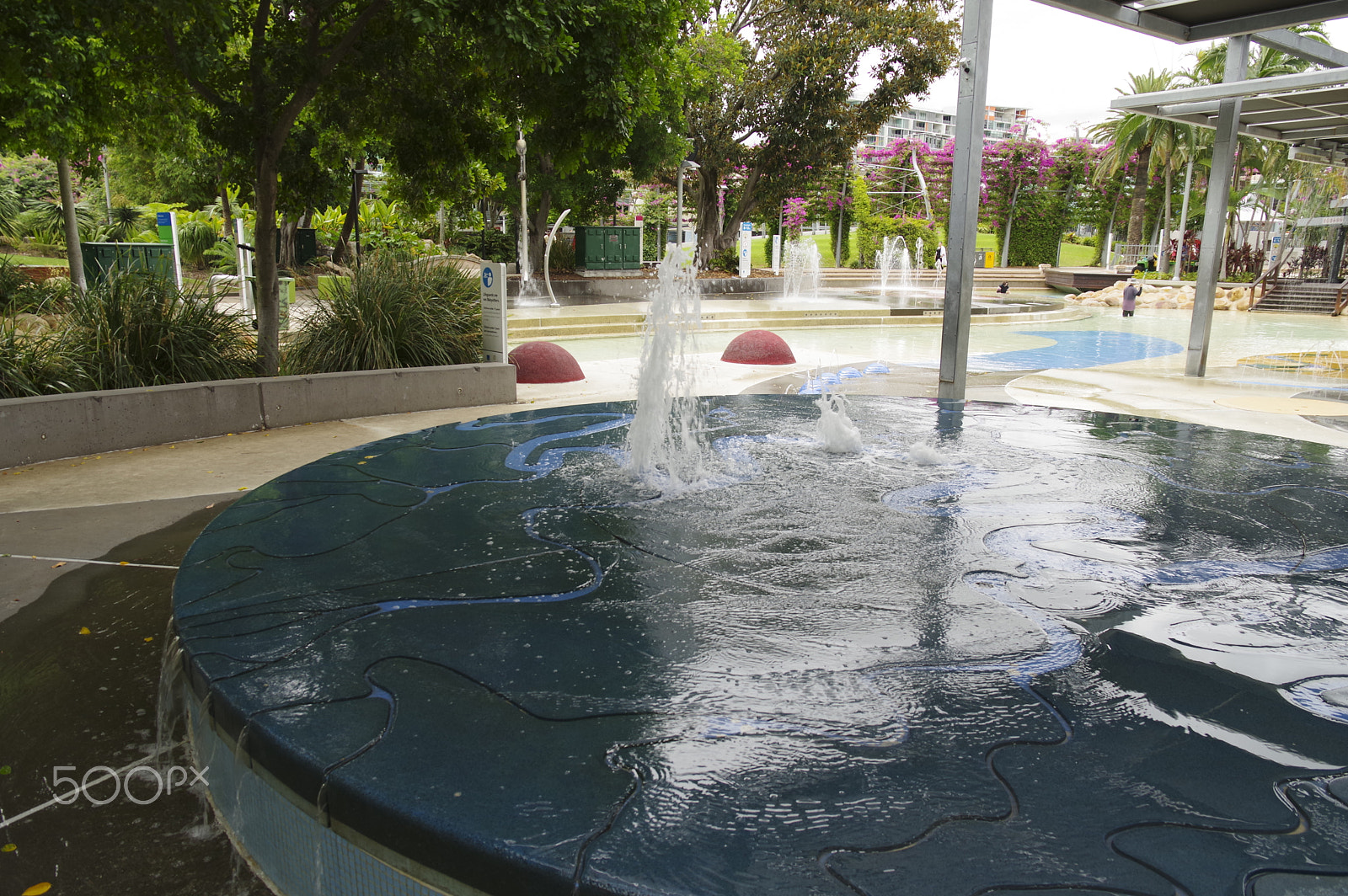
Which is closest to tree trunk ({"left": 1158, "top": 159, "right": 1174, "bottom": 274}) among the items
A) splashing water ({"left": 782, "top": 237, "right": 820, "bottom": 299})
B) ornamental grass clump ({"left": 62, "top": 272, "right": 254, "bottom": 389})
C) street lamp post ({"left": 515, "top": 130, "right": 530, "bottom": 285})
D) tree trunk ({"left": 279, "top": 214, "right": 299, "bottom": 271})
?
splashing water ({"left": 782, "top": 237, "right": 820, "bottom": 299})

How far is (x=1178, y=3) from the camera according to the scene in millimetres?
8359

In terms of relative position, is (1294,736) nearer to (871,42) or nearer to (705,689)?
(705,689)

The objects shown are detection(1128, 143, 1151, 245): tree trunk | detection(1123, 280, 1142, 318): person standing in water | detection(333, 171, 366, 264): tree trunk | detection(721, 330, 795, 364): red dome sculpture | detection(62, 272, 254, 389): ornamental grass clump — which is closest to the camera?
detection(62, 272, 254, 389): ornamental grass clump

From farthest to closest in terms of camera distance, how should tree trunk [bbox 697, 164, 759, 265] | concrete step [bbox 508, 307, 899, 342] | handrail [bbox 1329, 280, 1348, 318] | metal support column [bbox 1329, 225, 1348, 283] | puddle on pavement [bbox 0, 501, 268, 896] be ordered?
tree trunk [bbox 697, 164, 759, 265], metal support column [bbox 1329, 225, 1348, 283], handrail [bbox 1329, 280, 1348, 318], concrete step [bbox 508, 307, 899, 342], puddle on pavement [bbox 0, 501, 268, 896]

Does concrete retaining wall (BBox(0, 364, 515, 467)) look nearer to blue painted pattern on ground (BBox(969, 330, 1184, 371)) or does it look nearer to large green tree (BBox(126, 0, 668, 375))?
large green tree (BBox(126, 0, 668, 375))

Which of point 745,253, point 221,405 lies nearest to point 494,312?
point 221,405

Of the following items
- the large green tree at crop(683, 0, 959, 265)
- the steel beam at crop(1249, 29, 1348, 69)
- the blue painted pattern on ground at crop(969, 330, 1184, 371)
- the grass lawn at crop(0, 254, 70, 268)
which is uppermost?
the large green tree at crop(683, 0, 959, 265)

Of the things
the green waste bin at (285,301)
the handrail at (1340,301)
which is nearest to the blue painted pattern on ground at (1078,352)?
the green waste bin at (285,301)

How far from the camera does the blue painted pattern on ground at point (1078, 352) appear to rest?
516 inches

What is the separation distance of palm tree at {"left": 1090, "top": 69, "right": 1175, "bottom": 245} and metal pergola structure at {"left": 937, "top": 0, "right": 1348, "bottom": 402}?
1190 inches

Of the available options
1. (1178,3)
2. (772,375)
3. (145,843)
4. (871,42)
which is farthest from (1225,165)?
(871,42)

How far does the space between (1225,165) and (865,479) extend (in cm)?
890

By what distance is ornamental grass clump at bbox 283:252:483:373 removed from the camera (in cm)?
859

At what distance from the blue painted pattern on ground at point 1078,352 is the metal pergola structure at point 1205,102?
6.96 ft
